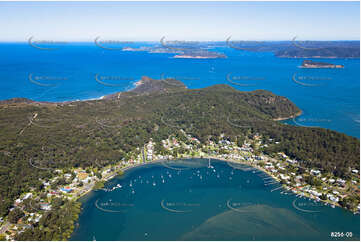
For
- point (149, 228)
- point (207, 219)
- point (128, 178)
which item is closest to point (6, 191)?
point (128, 178)

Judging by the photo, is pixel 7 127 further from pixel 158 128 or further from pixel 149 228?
pixel 149 228
